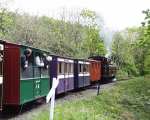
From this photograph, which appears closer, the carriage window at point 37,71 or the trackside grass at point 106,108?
the trackside grass at point 106,108

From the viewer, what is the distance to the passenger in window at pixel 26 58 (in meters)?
18.8

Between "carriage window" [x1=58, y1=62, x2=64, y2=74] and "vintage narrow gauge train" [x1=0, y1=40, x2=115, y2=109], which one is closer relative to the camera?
"vintage narrow gauge train" [x1=0, y1=40, x2=115, y2=109]

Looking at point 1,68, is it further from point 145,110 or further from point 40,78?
point 145,110

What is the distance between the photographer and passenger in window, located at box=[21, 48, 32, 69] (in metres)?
18.8

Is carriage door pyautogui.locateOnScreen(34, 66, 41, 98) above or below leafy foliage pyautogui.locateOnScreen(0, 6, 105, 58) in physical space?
below

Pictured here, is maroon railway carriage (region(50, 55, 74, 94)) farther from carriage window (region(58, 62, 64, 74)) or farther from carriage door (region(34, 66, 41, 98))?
carriage door (region(34, 66, 41, 98))

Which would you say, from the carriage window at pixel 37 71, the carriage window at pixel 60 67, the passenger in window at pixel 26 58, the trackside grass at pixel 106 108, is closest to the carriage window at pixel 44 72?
the carriage window at pixel 37 71

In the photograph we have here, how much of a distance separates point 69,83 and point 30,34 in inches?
862

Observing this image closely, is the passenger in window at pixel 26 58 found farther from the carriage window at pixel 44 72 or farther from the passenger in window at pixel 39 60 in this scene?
the carriage window at pixel 44 72

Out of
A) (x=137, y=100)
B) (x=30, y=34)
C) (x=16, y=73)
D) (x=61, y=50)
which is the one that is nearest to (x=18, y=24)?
(x=30, y=34)

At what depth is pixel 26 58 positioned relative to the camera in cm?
1936

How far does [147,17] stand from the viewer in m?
34.8

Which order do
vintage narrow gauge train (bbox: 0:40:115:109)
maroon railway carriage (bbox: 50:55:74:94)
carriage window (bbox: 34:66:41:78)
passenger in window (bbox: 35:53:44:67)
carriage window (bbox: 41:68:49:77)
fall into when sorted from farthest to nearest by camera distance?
maroon railway carriage (bbox: 50:55:74:94), carriage window (bbox: 41:68:49:77), passenger in window (bbox: 35:53:44:67), carriage window (bbox: 34:66:41:78), vintage narrow gauge train (bbox: 0:40:115:109)

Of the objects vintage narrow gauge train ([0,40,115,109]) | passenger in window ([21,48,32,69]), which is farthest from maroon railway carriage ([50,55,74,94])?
passenger in window ([21,48,32,69])
